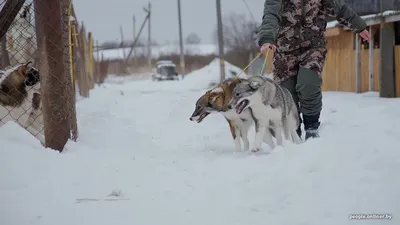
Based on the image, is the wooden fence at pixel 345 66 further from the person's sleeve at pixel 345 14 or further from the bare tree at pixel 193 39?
the bare tree at pixel 193 39

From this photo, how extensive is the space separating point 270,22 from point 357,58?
12.4 metres

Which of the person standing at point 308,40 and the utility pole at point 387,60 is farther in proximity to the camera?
the utility pole at point 387,60

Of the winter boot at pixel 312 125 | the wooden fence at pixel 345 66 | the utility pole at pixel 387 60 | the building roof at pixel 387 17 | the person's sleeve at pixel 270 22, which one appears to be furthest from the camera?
the wooden fence at pixel 345 66

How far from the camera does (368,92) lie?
15219 mm

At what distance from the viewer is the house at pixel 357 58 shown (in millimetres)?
13622

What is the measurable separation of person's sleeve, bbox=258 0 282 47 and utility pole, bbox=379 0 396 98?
985 centimetres

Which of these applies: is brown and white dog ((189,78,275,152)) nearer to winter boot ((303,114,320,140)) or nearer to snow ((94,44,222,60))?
winter boot ((303,114,320,140))

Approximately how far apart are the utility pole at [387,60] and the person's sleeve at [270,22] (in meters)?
9.85

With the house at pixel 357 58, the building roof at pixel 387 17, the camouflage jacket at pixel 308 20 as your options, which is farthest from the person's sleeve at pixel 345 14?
the house at pixel 357 58

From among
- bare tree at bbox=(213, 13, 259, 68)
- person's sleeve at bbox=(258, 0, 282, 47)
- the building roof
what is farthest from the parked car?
person's sleeve at bbox=(258, 0, 282, 47)

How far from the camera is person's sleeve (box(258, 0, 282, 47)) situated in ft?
14.6

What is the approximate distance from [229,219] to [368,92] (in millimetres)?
13944

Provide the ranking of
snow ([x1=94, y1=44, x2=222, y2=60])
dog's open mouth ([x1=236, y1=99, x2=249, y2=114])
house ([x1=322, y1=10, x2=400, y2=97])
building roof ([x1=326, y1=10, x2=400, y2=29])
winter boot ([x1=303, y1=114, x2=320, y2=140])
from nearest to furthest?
dog's open mouth ([x1=236, y1=99, x2=249, y2=114])
winter boot ([x1=303, y1=114, x2=320, y2=140])
building roof ([x1=326, y1=10, x2=400, y2=29])
house ([x1=322, y1=10, x2=400, y2=97])
snow ([x1=94, y1=44, x2=222, y2=60])

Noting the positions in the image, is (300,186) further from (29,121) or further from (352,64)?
(352,64)
